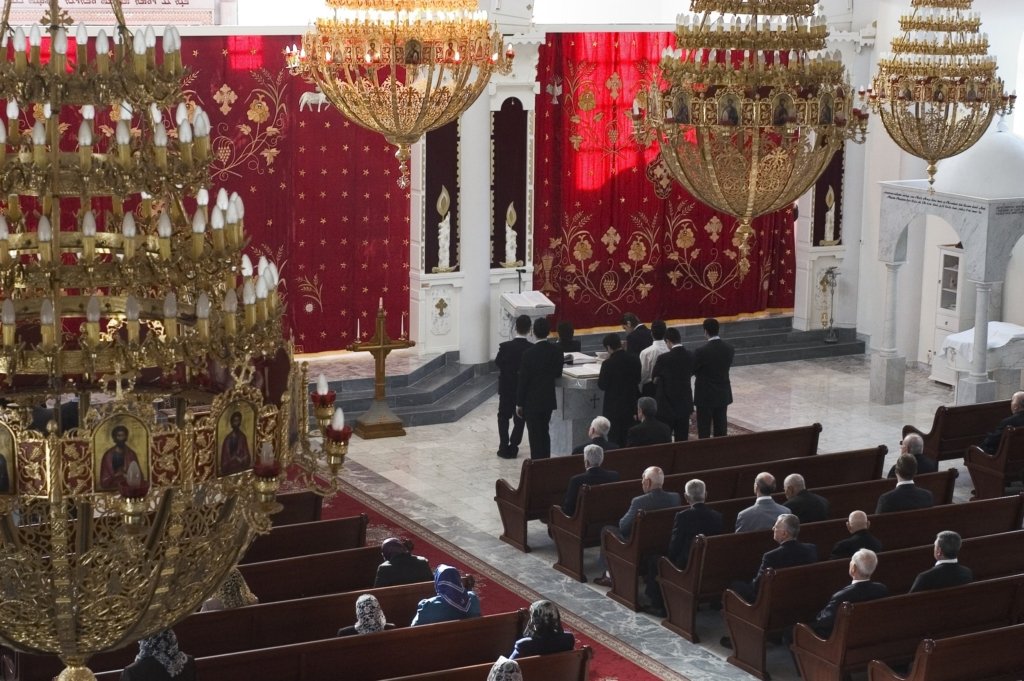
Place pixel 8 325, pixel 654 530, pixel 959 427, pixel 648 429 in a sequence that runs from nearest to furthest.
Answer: pixel 8 325
pixel 654 530
pixel 648 429
pixel 959 427

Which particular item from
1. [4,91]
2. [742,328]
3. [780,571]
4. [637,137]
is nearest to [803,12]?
[637,137]

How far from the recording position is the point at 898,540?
11734 mm

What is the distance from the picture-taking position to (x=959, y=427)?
50.2ft

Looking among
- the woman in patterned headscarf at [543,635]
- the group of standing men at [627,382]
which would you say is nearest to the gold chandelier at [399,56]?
the group of standing men at [627,382]

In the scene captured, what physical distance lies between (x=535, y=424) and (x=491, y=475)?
2.31 ft

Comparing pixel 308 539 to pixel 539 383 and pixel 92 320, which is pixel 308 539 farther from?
pixel 92 320

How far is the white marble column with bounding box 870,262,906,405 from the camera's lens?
18.1m

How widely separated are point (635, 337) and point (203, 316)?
11.1 meters

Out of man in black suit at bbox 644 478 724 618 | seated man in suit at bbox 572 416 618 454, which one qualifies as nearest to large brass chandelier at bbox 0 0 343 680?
man in black suit at bbox 644 478 724 618

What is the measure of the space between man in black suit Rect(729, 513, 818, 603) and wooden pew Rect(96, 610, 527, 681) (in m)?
2.03

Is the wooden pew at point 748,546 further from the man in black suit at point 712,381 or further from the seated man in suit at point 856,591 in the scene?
the man in black suit at point 712,381

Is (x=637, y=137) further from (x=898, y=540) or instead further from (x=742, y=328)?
(x=742, y=328)

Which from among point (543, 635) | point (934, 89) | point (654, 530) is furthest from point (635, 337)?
point (543, 635)

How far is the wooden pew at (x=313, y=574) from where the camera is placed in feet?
34.1
